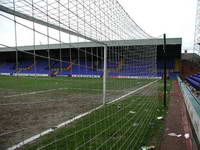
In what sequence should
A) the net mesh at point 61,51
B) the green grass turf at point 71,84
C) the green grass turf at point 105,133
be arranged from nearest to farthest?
the net mesh at point 61,51, the green grass turf at point 105,133, the green grass turf at point 71,84

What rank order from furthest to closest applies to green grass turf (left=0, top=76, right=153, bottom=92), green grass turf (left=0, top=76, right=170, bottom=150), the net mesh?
green grass turf (left=0, top=76, right=153, bottom=92), green grass turf (left=0, top=76, right=170, bottom=150), the net mesh

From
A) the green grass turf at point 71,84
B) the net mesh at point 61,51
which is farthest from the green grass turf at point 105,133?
the green grass turf at point 71,84

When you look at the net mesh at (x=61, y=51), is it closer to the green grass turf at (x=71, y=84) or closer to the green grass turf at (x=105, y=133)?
the green grass turf at (x=105, y=133)

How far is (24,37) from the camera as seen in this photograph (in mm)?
2023

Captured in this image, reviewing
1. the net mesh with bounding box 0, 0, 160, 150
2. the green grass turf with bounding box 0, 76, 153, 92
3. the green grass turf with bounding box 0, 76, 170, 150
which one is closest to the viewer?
the net mesh with bounding box 0, 0, 160, 150

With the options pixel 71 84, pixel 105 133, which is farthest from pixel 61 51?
Answer: pixel 71 84

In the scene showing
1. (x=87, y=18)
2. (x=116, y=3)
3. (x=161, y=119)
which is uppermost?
(x=116, y=3)

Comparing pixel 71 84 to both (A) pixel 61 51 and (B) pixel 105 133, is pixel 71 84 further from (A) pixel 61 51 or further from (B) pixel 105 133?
(B) pixel 105 133

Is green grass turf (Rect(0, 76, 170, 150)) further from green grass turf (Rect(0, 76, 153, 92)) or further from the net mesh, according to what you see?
green grass turf (Rect(0, 76, 153, 92))

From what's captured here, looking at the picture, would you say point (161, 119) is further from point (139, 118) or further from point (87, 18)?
point (87, 18)

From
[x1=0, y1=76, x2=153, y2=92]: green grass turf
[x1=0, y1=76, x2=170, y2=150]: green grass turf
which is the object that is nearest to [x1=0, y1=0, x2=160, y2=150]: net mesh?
[x1=0, y1=76, x2=170, y2=150]: green grass turf

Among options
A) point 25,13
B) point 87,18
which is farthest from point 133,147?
point 25,13

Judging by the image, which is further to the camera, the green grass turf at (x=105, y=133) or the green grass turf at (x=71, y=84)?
the green grass turf at (x=71, y=84)

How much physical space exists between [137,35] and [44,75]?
19.2 meters
